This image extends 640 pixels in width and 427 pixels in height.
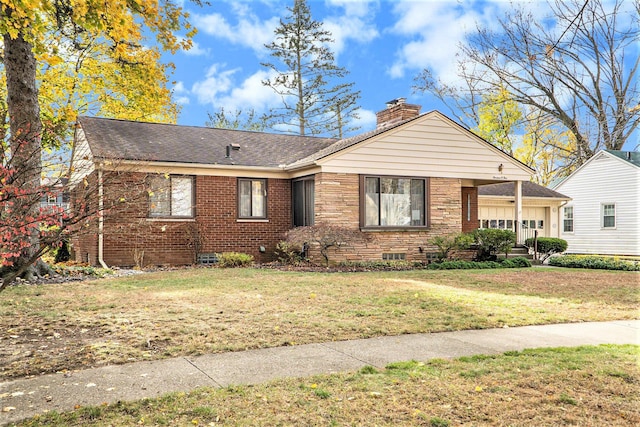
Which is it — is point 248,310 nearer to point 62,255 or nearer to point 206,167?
point 206,167

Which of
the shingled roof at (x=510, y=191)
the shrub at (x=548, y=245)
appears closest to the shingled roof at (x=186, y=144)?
the shingled roof at (x=510, y=191)

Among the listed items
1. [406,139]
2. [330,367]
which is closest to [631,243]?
[406,139]

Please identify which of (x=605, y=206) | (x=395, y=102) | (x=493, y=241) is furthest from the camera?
(x=605, y=206)

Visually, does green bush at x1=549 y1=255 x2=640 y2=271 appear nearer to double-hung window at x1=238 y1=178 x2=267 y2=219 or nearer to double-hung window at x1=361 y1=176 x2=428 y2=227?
double-hung window at x1=361 y1=176 x2=428 y2=227

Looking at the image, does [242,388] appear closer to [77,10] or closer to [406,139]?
[77,10]

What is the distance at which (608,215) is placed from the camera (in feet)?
90.4

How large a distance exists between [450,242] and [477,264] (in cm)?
130

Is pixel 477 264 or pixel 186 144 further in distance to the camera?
pixel 186 144

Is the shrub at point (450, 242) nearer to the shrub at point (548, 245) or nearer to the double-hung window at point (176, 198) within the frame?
the shrub at point (548, 245)

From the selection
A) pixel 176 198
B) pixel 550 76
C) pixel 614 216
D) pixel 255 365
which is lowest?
pixel 255 365

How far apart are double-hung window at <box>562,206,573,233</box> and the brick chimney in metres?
15.1

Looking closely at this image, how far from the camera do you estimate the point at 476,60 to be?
27953 mm

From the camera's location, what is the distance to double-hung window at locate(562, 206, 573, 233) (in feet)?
97.2

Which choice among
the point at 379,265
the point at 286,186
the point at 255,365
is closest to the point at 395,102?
the point at 286,186
